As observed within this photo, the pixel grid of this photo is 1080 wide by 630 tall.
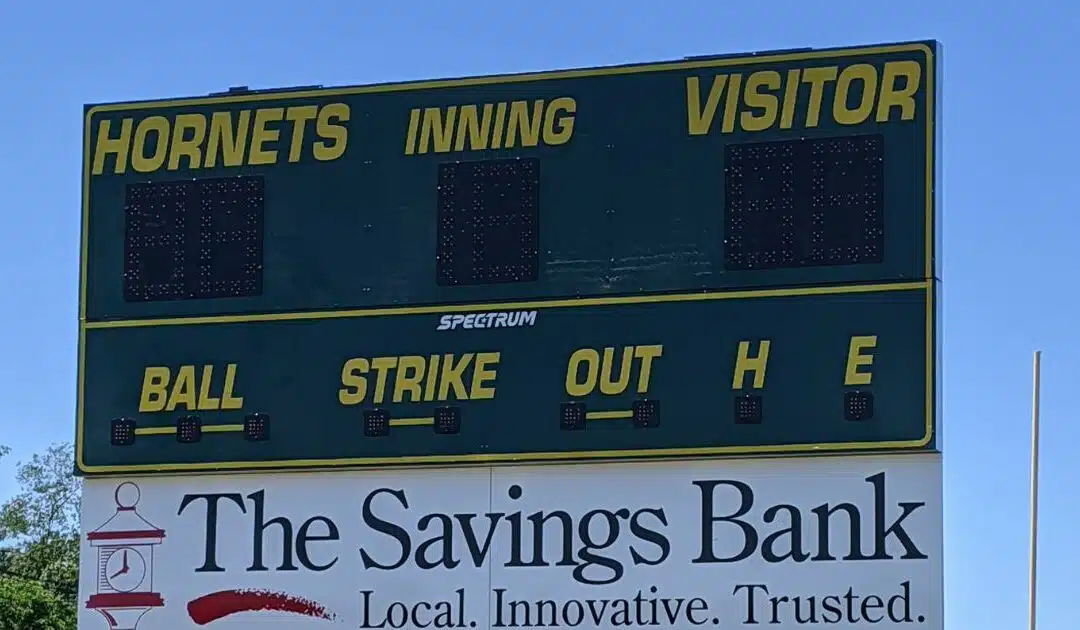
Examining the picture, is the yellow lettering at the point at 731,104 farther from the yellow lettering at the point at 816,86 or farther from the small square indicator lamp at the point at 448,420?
the small square indicator lamp at the point at 448,420

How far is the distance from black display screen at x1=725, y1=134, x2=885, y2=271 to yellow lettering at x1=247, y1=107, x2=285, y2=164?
3445mm

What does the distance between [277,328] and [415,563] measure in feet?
A: 6.50

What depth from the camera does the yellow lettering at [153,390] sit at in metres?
15.5

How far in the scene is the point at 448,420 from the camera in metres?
14.9

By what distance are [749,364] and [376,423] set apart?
2716 millimetres

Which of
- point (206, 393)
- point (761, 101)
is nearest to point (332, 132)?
point (206, 393)

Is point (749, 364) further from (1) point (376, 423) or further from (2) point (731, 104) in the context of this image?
(1) point (376, 423)

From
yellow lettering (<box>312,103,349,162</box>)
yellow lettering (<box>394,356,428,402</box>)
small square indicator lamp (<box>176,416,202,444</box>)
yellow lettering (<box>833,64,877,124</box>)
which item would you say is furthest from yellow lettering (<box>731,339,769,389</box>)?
small square indicator lamp (<box>176,416,202,444</box>)

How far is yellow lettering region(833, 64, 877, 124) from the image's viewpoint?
14.3 meters

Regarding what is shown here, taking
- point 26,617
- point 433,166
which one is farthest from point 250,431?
point 26,617

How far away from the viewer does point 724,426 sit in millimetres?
14273

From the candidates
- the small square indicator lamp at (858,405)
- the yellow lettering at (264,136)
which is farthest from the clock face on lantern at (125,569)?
the small square indicator lamp at (858,405)

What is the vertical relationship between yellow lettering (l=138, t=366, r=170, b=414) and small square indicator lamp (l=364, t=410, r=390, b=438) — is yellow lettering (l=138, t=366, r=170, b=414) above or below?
above

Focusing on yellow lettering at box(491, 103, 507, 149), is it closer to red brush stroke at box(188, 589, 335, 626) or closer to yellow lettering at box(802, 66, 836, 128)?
yellow lettering at box(802, 66, 836, 128)
